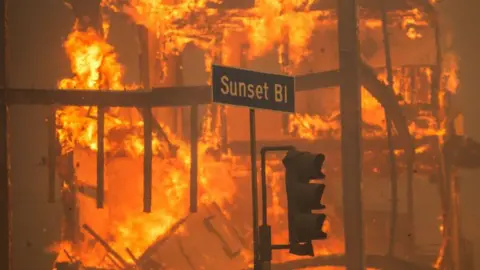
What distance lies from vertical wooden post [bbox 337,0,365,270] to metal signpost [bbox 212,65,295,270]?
418 centimetres

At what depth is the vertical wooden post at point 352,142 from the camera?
26.9ft

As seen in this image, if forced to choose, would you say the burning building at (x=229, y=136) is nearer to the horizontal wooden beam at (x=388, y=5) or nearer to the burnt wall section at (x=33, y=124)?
the horizontal wooden beam at (x=388, y=5)

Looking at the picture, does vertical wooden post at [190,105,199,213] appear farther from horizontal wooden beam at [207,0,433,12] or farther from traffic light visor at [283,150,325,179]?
traffic light visor at [283,150,325,179]

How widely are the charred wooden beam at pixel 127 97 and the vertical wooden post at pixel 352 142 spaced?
1984 millimetres

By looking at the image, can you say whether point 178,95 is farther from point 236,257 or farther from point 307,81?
point 236,257

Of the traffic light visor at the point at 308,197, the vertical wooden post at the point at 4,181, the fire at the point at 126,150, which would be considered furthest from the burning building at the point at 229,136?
the traffic light visor at the point at 308,197

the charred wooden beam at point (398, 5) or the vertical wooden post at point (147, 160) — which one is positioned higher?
the charred wooden beam at point (398, 5)

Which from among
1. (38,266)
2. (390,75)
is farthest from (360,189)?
(38,266)

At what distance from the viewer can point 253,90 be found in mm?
4016

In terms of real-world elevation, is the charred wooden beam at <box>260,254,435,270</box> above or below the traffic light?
below

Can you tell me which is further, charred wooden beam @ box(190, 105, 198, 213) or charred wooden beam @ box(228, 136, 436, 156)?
charred wooden beam @ box(228, 136, 436, 156)

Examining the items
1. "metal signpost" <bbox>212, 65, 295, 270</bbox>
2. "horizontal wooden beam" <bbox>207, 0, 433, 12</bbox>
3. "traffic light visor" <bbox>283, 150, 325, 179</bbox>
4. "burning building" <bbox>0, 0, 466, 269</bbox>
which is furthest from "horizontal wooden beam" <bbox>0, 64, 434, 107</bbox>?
"traffic light visor" <bbox>283, 150, 325, 179</bbox>

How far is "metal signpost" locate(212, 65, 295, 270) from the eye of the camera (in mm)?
3869

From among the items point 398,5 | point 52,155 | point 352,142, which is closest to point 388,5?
point 398,5
